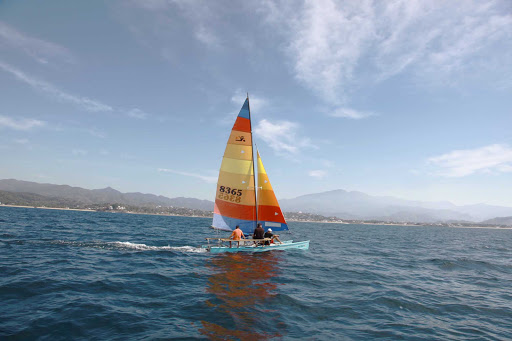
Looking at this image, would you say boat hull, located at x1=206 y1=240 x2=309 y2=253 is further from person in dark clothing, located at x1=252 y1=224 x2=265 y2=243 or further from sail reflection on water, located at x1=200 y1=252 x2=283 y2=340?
sail reflection on water, located at x1=200 y1=252 x2=283 y2=340

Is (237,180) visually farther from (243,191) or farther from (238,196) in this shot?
(238,196)

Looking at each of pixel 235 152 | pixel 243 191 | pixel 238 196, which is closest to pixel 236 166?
pixel 235 152

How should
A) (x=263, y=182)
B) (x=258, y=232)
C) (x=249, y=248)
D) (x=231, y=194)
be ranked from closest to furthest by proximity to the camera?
(x=249, y=248) < (x=258, y=232) < (x=231, y=194) < (x=263, y=182)

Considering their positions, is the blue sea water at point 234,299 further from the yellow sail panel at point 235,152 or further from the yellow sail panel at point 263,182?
the yellow sail panel at point 235,152

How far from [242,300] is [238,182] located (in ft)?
46.5

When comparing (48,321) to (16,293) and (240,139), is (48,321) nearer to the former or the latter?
(16,293)

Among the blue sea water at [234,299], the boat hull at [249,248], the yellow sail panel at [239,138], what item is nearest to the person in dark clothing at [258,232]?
the boat hull at [249,248]

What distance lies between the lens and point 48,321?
861 centimetres

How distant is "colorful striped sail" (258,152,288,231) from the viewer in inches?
1016

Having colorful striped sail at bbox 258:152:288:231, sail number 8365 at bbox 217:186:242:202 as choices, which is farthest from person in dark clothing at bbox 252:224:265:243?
sail number 8365 at bbox 217:186:242:202

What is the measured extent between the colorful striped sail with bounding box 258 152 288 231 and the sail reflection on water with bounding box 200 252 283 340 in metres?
5.71

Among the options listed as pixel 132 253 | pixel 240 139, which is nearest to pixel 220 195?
pixel 240 139

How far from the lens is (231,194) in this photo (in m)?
25.2

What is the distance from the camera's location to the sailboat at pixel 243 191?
24906 mm
